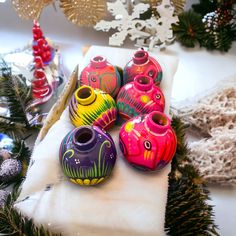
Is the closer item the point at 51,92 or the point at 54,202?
the point at 54,202

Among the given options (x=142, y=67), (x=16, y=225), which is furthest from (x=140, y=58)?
(x=16, y=225)

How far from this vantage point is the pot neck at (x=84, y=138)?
52 cm

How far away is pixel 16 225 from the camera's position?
0.52 meters

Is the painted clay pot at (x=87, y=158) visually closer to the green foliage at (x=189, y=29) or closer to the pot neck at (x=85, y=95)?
the pot neck at (x=85, y=95)

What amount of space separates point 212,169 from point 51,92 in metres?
0.48

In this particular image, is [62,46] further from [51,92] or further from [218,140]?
[218,140]

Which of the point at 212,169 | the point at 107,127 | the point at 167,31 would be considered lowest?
the point at 212,169

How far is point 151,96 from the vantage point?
2.05 feet

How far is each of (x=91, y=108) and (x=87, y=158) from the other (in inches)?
4.5

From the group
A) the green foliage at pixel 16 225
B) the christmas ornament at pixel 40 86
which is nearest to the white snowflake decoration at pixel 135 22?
the christmas ornament at pixel 40 86

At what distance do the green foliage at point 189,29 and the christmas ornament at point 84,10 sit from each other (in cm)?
27

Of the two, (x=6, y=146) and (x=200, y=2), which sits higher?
(x=200, y=2)

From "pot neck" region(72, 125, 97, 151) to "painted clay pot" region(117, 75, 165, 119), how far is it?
0.11 m

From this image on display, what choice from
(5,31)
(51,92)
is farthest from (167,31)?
(5,31)
